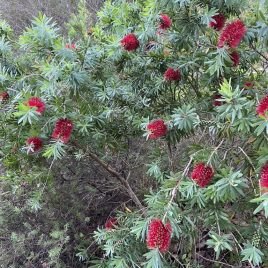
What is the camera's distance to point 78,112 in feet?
7.75

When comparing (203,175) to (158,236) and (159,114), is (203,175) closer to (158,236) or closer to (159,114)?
(158,236)

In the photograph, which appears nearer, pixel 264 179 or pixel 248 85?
pixel 264 179

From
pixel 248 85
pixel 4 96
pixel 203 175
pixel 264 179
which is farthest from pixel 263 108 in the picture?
pixel 4 96

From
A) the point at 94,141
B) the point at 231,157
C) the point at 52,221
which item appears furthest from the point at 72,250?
the point at 231,157

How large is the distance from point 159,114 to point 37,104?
1002 mm

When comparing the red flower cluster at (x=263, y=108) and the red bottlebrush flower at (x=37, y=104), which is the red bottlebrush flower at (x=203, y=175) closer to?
the red flower cluster at (x=263, y=108)

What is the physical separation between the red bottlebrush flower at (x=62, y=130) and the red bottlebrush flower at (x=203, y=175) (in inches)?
29.8

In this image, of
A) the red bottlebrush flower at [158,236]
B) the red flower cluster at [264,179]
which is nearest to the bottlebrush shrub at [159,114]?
the red bottlebrush flower at [158,236]

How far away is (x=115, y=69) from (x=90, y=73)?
271 millimetres

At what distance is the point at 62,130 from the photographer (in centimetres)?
209

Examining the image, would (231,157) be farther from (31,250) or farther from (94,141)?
(31,250)

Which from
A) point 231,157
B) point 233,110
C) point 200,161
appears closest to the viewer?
point 233,110

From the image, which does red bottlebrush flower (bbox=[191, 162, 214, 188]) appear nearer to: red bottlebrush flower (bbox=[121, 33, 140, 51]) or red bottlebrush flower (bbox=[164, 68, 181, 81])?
red bottlebrush flower (bbox=[164, 68, 181, 81])

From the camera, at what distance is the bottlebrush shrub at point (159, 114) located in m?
1.80
